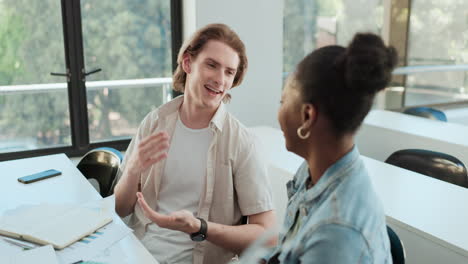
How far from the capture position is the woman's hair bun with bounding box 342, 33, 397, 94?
0.87 metres

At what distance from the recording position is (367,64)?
0.87 metres

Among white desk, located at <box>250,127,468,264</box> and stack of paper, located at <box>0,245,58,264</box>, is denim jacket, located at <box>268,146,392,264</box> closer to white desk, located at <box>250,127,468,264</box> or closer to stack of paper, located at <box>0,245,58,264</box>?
stack of paper, located at <box>0,245,58,264</box>

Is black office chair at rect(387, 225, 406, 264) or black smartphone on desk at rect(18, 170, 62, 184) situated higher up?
black office chair at rect(387, 225, 406, 264)

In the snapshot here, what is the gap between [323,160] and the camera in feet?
3.24

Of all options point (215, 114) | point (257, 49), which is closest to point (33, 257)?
point (215, 114)

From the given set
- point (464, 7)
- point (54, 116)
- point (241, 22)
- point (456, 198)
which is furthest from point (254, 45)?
point (464, 7)

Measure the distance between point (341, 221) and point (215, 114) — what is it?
988 mm

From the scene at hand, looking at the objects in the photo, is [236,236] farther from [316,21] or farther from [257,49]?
[316,21]

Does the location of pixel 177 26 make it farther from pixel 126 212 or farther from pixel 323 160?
pixel 323 160

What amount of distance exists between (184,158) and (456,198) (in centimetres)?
124

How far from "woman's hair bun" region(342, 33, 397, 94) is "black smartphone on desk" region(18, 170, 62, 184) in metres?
1.62

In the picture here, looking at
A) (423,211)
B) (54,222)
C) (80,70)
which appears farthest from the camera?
(80,70)

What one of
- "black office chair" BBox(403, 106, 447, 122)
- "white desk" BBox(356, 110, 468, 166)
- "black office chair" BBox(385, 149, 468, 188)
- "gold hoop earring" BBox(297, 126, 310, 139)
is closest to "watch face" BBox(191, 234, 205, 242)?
"gold hoop earring" BBox(297, 126, 310, 139)

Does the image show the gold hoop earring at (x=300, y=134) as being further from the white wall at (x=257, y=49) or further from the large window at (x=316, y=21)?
the large window at (x=316, y=21)
